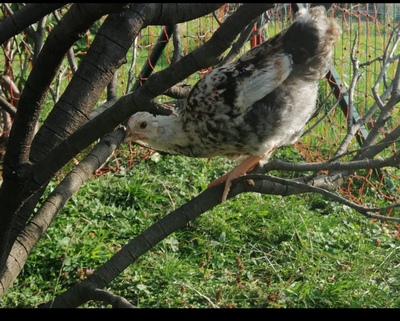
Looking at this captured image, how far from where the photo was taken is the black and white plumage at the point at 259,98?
10.2 feet

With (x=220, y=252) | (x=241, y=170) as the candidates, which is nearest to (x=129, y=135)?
(x=241, y=170)

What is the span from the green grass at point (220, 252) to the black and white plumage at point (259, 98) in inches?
32.2

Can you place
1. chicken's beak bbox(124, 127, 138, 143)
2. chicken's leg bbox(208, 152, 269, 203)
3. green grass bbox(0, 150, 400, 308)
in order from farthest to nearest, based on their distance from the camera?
1. green grass bbox(0, 150, 400, 308)
2. chicken's beak bbox(124, 127, 138, 143)
3. chicken's leg bbox(208, 152, 269, 203)

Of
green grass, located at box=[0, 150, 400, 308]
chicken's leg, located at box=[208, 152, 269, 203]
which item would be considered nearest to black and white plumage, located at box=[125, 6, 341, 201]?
chicken's leg, located at box=[208, 152, 269, 203]

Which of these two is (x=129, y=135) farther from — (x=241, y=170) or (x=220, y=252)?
(x=220, y=252)

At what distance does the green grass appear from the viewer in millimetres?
3584

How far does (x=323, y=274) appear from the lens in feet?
12.6

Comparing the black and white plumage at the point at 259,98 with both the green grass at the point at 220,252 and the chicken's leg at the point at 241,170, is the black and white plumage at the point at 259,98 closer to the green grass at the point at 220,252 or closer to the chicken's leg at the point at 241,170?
the chicken's leg at the point at 241,170

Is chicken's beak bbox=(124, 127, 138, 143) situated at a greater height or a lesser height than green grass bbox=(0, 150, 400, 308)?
greater

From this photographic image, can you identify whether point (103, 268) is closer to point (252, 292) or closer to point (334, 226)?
point (252, 292)

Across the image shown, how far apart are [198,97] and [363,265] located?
1.65 metres

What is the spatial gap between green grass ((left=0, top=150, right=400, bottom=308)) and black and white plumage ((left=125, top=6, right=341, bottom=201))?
2.69 ft

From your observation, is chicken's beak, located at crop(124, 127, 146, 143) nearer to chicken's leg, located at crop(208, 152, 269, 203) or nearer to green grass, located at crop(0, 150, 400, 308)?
chicken's leg, located at crop(208, 152, 269, 203)

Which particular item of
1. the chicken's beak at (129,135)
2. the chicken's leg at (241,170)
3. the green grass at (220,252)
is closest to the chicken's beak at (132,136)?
the chicken's beak at (129,135)
